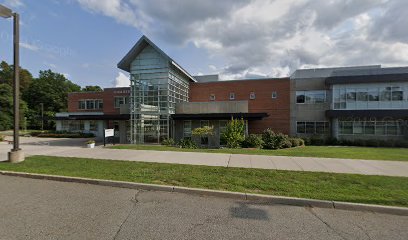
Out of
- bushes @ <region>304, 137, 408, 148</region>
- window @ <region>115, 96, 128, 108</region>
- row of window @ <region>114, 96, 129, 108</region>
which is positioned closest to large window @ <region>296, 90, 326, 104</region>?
bushes @ <region>304, 137, 408, 148</region>

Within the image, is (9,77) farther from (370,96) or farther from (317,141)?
(370,96)

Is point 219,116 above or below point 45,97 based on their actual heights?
below

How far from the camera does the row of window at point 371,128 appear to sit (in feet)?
71.3

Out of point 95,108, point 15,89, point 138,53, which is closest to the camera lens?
point 15,89

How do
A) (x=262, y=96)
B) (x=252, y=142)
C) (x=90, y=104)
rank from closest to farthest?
(x=252, y=142) → (x=262, y=96) → (x=90, y=104)

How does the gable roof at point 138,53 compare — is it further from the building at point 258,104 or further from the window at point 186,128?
the window at point 186,128

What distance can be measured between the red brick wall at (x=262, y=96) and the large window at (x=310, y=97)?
1.25 metres

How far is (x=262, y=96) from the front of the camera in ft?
84.1

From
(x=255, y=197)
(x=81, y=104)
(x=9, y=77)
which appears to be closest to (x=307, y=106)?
(x=255, y=197)

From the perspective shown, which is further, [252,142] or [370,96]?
[370,96]

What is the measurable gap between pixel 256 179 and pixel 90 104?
3794cm

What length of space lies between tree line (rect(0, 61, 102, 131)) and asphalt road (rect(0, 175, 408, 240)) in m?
54.2

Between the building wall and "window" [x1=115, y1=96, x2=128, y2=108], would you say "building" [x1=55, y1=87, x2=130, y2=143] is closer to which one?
"window" [x1=115, y1=96, x2=128, y2=108]

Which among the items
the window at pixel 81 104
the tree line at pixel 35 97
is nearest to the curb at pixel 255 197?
the window at pixel 81 104
